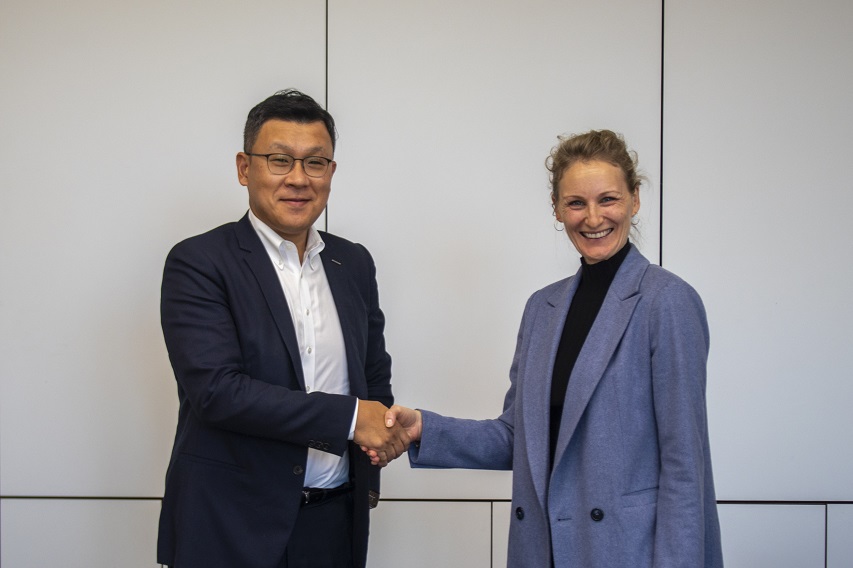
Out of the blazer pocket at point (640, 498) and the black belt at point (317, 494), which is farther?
the black belt at point (317, 494)

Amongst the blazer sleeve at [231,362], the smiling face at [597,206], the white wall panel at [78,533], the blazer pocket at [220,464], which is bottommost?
the white wall panel at [78,533]

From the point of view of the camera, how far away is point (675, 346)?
67.8 inches

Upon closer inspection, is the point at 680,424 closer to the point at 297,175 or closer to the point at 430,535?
the point at 297,175

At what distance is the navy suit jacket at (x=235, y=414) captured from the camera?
2.06m

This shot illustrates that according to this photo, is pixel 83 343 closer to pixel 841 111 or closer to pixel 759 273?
pixel 759 273

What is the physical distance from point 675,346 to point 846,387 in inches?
74.1

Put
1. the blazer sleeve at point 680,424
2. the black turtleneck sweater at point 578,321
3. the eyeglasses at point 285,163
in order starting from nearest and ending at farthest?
the blazer sleeve at point 680,424 < the black turtleneck sweater at point 578,321 < the eyeglasses at point 285,163

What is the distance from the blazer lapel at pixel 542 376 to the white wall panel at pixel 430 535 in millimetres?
1354

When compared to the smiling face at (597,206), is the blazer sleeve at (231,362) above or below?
below

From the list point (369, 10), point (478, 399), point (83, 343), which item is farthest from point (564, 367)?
point (83, 343)

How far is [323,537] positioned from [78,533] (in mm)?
1472

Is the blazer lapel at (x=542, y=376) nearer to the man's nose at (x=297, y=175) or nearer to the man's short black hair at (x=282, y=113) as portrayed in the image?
the man's nose at (x=297, y=175)

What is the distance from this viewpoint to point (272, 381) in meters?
2.16

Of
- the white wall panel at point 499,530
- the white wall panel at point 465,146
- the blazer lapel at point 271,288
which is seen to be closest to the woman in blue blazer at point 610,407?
the blazer lapel at point 271,288
